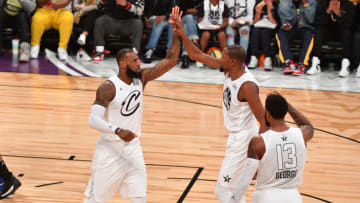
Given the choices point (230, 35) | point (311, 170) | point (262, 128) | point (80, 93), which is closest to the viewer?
point (262, 128)

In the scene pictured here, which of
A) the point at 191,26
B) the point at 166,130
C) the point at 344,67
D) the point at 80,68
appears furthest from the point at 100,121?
the point at 344,67

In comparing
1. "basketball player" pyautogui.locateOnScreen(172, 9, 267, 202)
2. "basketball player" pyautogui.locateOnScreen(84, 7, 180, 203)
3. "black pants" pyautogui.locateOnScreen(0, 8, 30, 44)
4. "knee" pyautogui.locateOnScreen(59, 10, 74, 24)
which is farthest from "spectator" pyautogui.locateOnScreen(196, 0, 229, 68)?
"basketball player" pyautogui.locateOnScreen(84, 7, 180, 203)

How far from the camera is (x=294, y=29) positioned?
12883 mm

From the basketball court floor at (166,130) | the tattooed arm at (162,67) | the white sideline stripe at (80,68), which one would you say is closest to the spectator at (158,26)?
the basketball court floor at (166,130)

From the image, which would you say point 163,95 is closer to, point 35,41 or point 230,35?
point 230,35

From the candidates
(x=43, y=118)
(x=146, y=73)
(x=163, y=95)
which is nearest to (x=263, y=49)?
Answer: (x=163, y=95)

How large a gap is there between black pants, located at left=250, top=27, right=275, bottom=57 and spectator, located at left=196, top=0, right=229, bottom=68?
0.61 metres

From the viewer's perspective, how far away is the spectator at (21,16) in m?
13.2

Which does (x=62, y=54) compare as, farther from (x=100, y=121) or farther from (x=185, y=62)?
(x=100, y=121)

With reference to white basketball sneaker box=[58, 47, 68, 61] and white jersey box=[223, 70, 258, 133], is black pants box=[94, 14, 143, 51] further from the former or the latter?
white jersey box=[223, 70, 258, 133]

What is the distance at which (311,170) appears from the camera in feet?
23.8

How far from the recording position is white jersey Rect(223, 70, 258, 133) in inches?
219

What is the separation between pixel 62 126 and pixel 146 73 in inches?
136

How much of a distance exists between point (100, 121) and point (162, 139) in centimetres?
321
